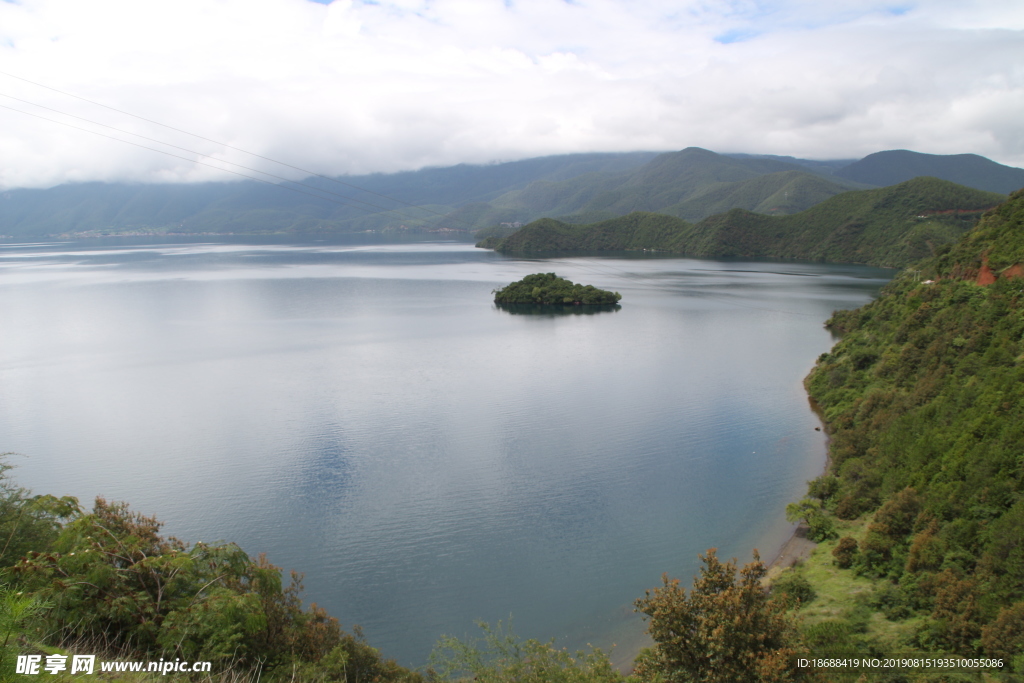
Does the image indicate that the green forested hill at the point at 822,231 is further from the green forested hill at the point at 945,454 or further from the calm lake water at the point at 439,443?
the green forested hill at the point at 945,454

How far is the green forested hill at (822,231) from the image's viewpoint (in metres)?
84.5

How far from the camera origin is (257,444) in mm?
20891

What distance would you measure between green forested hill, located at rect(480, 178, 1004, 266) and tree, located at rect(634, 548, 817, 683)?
280 feet

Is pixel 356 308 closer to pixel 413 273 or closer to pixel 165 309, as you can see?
pixel 165 309

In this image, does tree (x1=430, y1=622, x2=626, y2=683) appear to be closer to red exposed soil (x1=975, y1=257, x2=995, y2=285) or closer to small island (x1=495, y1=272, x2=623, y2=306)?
→ red exposed soil (x1=975, y1=257, x2=995, y2=285)

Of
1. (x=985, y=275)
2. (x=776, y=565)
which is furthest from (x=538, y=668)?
(x=985, y=275)

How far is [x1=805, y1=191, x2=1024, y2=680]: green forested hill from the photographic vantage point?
9.57 meters

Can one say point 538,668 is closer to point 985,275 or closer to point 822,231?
point 985,275

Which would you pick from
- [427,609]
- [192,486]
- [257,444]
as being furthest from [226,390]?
[427,609]

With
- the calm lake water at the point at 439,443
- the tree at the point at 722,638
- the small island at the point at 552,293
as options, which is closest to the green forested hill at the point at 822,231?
the small island at the point at 552,293

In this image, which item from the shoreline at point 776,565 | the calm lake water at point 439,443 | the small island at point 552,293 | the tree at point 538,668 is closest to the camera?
the tree at point 538,668

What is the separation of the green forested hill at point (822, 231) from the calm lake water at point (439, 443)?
172 feet

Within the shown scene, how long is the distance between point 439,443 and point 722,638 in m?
15.0

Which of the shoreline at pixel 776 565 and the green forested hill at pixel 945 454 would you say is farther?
the shoreline at pixel 776 565
